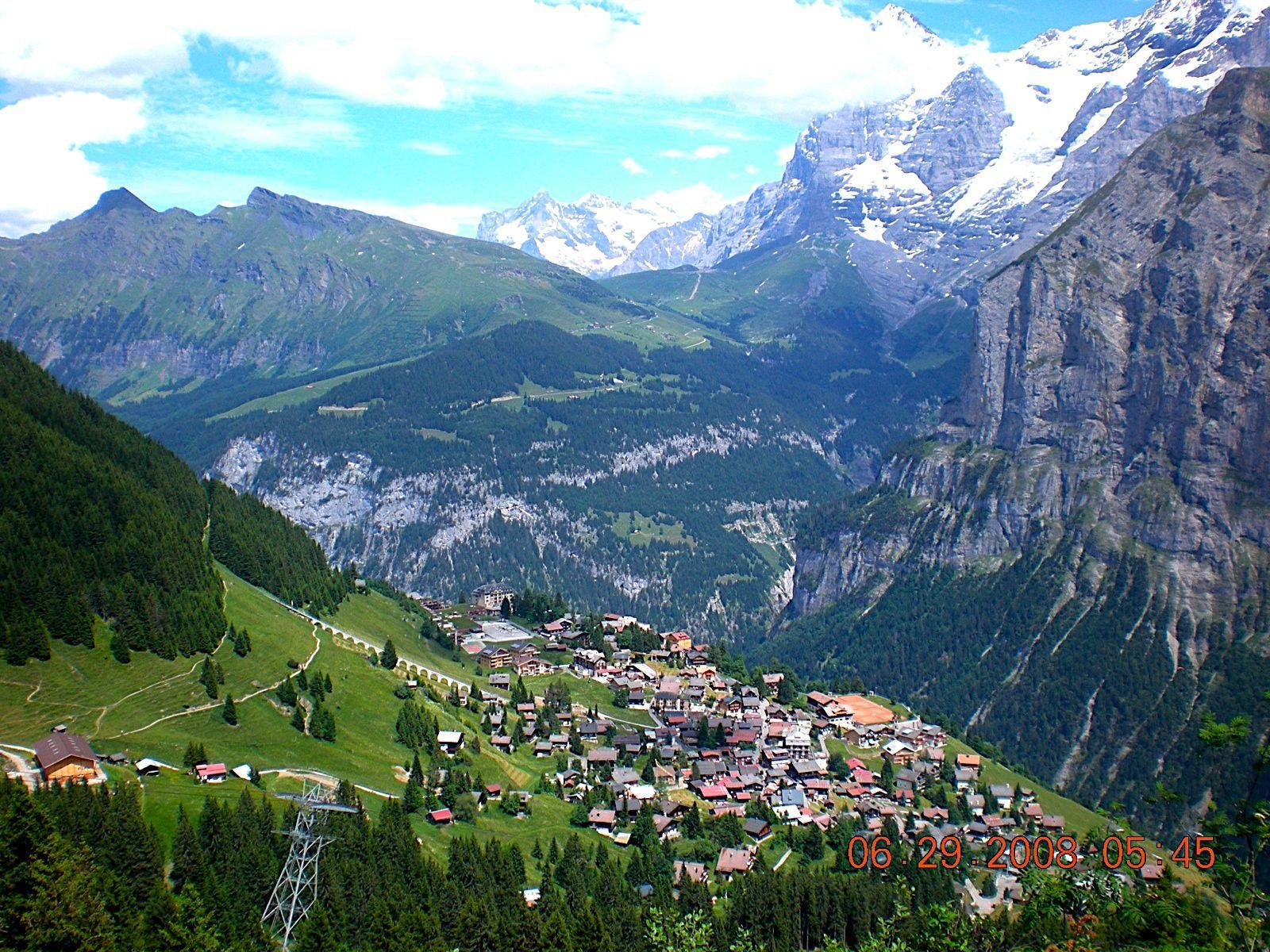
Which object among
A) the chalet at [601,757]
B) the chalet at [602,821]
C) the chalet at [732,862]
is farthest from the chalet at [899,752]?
the chalet at [602,821]

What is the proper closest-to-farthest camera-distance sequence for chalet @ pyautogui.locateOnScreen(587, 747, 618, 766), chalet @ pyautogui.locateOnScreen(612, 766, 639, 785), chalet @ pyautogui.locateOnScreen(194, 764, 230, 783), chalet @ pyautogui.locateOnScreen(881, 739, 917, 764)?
chalet @ pyautogui.locateOnScreen(194, 764, 230, 783), chalet @ pyautogui.locateOnScreen(612, 766, 639, 785), chalet @ pyautogui.locateOnScreen(587, 747, 618, 766), chalet @ pyautogui.locateOnScreen(881, 739, 917, 764)

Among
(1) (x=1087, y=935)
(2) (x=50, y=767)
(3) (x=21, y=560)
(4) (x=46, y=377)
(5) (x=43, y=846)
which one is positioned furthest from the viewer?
(4) (x=46, y=377)

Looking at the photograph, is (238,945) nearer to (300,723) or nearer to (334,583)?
(300,723)

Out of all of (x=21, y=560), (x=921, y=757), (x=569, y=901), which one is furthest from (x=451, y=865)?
(x=921, y=757)

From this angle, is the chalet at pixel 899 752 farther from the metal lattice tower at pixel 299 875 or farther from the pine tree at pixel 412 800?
the metal lattice tower at pixel 299 875

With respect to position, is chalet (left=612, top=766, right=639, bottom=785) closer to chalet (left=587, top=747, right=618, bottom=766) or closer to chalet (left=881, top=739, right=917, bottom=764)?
chalet (left=587, top=747, right=618, bottom=766)

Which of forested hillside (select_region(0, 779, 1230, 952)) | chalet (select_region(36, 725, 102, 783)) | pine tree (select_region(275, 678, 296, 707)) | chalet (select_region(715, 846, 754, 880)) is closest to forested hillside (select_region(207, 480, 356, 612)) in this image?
pine tree (select_region(275, 678, 296, 707))
